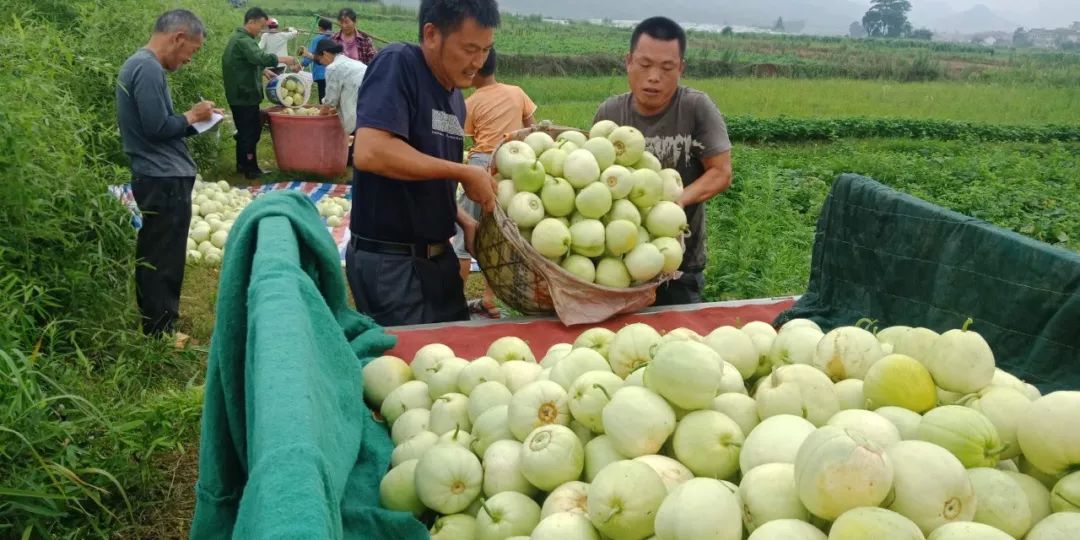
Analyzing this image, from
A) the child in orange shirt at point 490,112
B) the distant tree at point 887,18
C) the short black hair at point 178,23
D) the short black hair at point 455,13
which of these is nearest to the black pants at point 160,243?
the short black hair at point 178,23

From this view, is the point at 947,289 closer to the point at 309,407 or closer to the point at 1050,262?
the point at 1050,262

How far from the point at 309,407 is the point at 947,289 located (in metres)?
2.19

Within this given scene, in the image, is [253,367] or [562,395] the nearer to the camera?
[253,367]

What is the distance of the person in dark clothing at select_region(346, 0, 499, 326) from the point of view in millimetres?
2770

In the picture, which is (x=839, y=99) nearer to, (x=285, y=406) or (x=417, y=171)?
(x=417, y=171)

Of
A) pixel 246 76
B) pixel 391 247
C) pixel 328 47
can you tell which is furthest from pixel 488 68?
pixel 246 76

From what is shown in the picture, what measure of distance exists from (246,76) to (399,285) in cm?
720

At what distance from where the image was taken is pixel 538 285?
2.88 m

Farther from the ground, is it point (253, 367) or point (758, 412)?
point (253, 367)

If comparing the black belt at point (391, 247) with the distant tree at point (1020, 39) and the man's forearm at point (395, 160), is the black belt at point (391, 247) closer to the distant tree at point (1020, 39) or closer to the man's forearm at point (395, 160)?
the man's forearm at point (395, 160)

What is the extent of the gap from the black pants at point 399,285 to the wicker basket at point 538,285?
0.23 m

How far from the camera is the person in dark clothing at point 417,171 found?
277cm

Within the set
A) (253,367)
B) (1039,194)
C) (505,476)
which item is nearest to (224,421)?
(253,367)

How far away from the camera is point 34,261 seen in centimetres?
364
